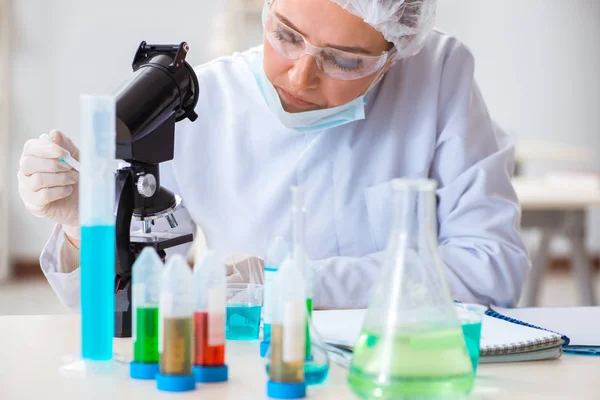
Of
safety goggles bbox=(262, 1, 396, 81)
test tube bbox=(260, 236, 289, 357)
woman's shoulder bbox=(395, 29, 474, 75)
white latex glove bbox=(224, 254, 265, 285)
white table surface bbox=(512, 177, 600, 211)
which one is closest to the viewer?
test tube bbox=(260, 236, 289, 357)

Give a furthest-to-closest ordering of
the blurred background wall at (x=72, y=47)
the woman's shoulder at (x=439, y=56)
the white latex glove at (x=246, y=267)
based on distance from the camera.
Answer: the blurred background wall at (x=72, y=47)
the woman's shoulder at (x=439, y=56)
the white latex glove at (x=246, y=267)

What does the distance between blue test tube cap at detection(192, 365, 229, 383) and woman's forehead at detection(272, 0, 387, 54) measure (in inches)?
28.7

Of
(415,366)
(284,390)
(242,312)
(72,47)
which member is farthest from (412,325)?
(72,47)

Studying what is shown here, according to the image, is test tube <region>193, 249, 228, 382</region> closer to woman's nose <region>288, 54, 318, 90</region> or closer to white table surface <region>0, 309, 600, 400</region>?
white table surface <region>0, 309, 600, 400</region>

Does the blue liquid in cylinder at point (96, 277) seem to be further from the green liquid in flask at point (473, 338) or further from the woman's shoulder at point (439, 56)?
the woman's shoulder at point (439, 56)

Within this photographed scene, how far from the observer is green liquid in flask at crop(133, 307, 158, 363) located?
837mm

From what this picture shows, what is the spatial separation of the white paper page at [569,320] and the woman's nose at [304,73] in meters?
0.53

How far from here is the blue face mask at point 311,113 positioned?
161cm

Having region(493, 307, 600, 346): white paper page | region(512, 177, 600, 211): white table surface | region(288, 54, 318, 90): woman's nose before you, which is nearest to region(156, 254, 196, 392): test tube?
region(493, 307, 600, 346): white paper page

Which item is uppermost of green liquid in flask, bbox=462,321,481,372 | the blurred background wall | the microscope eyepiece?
the blurred background wall

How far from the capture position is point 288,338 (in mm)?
787

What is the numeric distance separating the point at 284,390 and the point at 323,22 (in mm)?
787

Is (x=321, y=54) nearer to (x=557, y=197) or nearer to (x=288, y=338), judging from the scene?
(x=288, y=338)

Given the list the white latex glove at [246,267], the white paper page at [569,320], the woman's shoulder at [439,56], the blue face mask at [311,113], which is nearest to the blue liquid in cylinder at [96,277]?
the white latex glove at [246,267]
